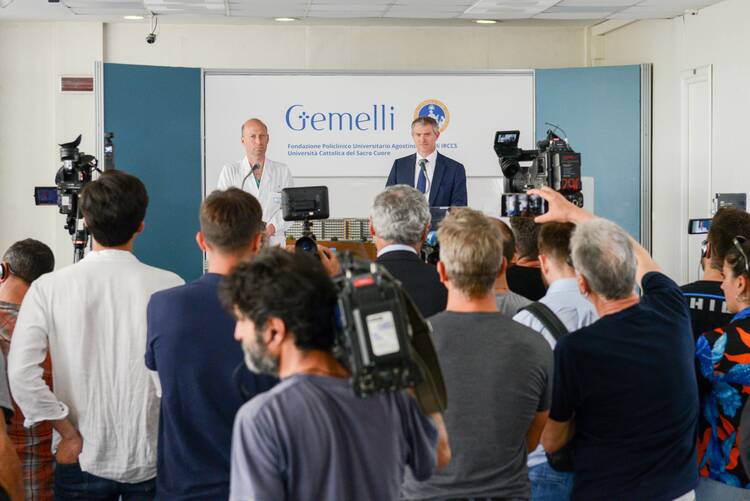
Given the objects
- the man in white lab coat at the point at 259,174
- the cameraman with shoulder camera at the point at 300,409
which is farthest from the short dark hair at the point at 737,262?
the man in white lab coat at the point at 259,174

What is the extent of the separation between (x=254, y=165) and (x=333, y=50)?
382cm

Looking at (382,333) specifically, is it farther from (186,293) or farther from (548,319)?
(548,319)

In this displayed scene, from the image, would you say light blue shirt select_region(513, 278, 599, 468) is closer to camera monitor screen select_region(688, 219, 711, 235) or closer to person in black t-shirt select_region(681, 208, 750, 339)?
person in black t-shirt select_region(681, 208, 750, 339)

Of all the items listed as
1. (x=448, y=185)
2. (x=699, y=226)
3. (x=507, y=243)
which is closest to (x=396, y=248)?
(x=507, y=243)

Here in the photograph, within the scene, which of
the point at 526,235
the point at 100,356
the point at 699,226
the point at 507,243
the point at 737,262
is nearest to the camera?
the point at 100,356

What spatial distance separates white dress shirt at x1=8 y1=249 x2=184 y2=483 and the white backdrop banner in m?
6.08

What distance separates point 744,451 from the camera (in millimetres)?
1817

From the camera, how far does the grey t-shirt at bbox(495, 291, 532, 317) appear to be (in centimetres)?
294

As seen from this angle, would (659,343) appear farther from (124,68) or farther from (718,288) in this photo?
(124,68)

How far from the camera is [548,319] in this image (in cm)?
262

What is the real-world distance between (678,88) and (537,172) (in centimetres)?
464

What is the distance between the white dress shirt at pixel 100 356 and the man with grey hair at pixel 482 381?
77 cm

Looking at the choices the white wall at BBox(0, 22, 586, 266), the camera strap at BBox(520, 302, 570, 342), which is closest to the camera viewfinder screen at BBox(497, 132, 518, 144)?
the camera strap at BBox(520, 302, 570, 342)

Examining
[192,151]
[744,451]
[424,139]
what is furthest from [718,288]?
[192,151]
